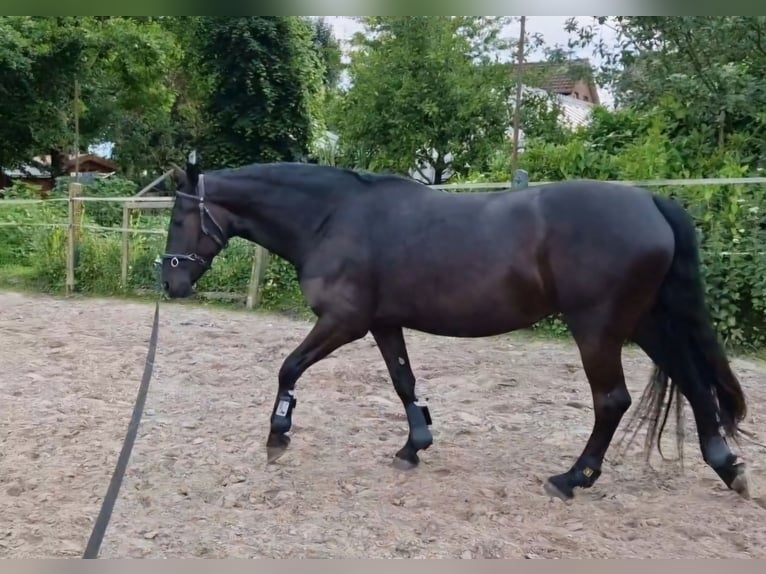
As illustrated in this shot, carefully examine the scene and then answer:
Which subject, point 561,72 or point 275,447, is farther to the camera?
point 561,72

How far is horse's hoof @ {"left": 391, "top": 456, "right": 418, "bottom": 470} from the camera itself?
139 inches

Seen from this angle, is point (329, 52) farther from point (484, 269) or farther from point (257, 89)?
point (484, 269)

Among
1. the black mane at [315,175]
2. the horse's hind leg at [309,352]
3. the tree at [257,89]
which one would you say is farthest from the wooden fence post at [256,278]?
the tree at [257,89]

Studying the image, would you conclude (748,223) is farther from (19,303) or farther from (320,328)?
(19,303)

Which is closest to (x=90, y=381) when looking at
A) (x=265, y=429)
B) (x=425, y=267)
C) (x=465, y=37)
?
(x=265, y=429)

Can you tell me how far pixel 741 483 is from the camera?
3.13 metres

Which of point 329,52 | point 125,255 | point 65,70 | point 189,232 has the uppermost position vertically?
point 329,52

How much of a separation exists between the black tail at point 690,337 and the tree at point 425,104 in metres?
10.7

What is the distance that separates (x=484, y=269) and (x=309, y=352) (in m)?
0.92

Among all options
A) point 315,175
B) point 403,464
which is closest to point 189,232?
point 315,175

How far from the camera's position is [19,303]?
8328 millimetres

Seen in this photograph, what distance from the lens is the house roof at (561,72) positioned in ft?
29.7

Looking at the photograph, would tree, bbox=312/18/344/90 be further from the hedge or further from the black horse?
the black horse

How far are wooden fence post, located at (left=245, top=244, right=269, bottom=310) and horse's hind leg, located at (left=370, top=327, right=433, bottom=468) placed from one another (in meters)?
4.66
